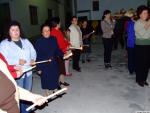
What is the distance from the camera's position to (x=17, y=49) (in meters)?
4.46

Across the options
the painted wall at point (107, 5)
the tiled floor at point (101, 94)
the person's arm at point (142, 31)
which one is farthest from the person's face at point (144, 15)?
the painted wall at point (107, 5)

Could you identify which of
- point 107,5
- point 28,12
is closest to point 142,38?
point 28,12

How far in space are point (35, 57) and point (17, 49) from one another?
22.1 inches

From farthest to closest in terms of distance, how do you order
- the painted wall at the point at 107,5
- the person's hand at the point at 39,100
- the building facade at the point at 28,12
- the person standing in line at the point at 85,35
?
the painted wall at the point at 107,5 < the building facade at the point at 28,12 < the person standing in line at the point at 85,35 < the person's hand at the point at 39,100

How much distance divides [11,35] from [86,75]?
411 cm

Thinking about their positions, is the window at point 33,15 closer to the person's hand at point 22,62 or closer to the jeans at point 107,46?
the jeans at point 107,46

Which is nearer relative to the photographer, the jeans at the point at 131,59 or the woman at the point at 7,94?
the woman at the point at 7,94

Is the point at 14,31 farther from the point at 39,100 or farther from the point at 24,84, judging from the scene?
the point at 39,100

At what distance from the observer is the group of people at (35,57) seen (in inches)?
96.2

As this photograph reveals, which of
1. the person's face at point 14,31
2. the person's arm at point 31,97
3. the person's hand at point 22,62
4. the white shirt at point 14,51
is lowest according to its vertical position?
the person's hand at point 22,62

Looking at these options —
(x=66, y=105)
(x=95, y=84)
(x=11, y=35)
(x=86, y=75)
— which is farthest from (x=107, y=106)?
(x=86, y=75)

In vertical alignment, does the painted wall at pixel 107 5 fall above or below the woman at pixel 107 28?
above

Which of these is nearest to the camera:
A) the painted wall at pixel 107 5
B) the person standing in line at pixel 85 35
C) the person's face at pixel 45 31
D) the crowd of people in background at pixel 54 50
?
the crowd of people in background at pixel 54 50

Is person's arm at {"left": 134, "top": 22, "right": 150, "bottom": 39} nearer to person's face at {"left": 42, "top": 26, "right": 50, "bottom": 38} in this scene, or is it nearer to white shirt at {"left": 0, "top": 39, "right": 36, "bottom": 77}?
person's face at {"left": 42, "top": 26, "right": 50, "bottom": 38}
